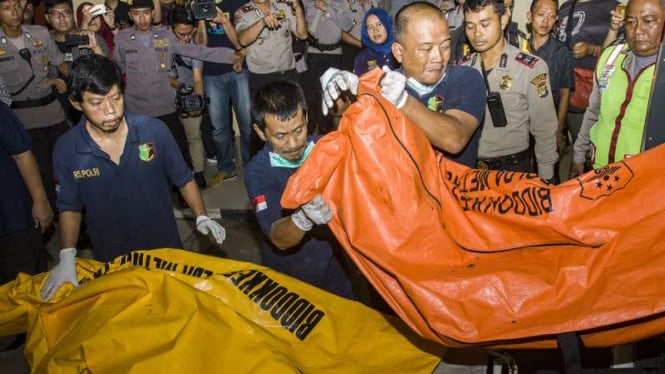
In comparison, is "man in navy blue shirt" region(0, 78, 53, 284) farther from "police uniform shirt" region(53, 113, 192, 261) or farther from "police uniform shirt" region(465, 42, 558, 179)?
"police uniform shirt" region(465, 42, 558, 179)

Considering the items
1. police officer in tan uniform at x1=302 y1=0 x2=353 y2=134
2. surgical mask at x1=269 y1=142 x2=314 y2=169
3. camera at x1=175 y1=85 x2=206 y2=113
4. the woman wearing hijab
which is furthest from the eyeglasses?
surgical mask at x1=269 y1=142 x2=314 y2=169

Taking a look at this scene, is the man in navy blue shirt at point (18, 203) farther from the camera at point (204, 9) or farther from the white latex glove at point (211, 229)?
Answer: the camera at point (204, 9)

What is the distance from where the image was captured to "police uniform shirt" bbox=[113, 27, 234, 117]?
204 inches

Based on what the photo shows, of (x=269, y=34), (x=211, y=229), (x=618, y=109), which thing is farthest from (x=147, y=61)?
(x=618, y=109)

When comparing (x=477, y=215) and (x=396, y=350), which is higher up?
(x=477, y=215)

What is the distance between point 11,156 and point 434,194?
2412 millimetres

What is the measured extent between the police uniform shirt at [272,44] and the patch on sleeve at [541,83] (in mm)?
2921

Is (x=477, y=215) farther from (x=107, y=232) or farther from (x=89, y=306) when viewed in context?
(x=107, y=232)

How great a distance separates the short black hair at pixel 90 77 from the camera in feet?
8.48

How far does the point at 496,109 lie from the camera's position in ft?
11.2

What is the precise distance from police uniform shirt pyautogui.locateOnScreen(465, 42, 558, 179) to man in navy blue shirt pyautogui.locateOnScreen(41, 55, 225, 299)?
1.77 m

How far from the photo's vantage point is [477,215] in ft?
7.06

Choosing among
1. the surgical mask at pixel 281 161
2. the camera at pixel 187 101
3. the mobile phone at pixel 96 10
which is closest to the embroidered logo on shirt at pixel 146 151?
the surgical mask at pixel 281 161

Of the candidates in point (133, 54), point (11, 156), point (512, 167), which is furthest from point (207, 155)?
point (512, 167)
